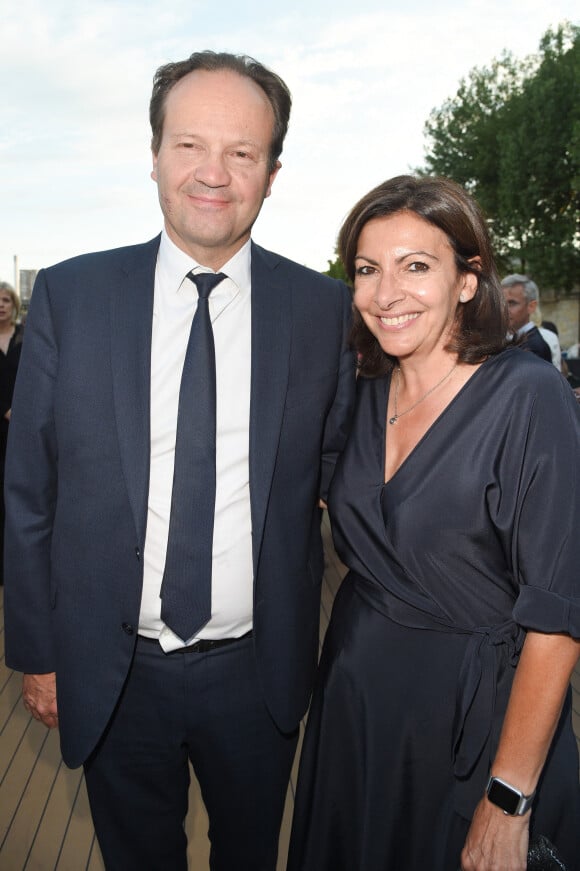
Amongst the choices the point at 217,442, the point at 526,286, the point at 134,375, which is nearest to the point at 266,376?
the point at 217,442

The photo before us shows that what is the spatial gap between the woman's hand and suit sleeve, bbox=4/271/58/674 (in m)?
1.07

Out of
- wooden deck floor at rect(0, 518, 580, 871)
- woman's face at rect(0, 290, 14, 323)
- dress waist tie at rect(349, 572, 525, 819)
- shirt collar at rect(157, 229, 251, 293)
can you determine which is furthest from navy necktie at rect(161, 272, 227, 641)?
woman's face at rect(0, 290, 14, 323)

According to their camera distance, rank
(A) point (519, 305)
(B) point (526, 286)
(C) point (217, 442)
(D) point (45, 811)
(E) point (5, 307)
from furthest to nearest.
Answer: (B) point (526, 286)
(A) point (519, 305)
(E) point (5, 307)
(D) point (45, 811)
(C) point (217, 442)

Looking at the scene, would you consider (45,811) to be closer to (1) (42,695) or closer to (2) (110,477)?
Result: (1) (42,695)

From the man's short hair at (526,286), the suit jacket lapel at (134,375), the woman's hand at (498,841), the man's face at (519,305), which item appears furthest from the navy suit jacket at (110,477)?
the man's short hair at (526,286)

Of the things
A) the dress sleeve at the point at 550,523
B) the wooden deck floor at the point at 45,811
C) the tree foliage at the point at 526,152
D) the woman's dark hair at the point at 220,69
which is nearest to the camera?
the dress sleeve at the point at 550,523

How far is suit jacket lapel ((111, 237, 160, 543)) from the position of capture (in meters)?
1.62

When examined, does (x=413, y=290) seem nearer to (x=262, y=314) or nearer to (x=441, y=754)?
(x=262, y=314)

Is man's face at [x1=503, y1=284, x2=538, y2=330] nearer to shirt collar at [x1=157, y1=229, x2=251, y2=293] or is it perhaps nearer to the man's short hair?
the man's short hair

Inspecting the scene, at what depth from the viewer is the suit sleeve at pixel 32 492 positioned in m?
1.67

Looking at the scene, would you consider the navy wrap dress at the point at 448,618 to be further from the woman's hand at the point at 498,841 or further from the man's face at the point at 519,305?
the man's face at the point at 519,305

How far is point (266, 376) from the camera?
1.72 meters

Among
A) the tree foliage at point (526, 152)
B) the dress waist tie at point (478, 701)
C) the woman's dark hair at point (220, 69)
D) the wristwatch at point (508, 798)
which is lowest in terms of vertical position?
the wristwatch at point (508, 798)

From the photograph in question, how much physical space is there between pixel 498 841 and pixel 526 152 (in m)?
27.3
